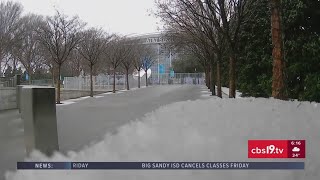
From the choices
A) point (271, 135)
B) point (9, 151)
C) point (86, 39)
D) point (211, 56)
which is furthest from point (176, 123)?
point (86, 39)

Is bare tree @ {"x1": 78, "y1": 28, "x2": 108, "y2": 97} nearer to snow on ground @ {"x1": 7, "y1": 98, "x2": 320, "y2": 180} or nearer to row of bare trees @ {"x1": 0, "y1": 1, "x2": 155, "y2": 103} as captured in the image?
row of bare trees @ {"x1": 0, "y1": 1, "x2": 155, "y2": 103}

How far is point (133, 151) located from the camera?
436 cm

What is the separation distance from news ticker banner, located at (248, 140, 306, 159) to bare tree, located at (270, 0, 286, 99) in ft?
19.0

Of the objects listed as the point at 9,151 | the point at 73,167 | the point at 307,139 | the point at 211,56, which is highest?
the point at 211,56

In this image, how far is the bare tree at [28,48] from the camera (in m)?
10.3

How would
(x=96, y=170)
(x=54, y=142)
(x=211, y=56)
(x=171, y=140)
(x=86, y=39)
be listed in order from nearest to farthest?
(x=96, y=170) < (x=171, y=140) < (x=54, y=142) < (x=211, y=56) < (x=86, y=39)

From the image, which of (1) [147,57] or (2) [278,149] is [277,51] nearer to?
(2) [278,149]

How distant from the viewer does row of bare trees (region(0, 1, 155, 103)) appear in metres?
11.4

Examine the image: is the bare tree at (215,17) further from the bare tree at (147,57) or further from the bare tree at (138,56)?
the bare tree at (147,57)

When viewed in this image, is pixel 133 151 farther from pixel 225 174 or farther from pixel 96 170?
pixel 225 174

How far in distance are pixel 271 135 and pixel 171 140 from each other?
114cm

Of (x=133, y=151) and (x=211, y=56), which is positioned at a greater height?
(x=211, y=56)

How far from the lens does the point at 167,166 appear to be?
3.62 meters

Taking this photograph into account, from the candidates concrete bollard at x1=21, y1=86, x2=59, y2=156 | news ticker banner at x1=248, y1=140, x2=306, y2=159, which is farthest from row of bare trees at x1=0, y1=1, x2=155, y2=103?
news ticker banner at x1=248, y1=140, x2=306, y2=159
